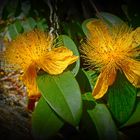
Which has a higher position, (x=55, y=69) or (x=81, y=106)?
(x=55, y=69)

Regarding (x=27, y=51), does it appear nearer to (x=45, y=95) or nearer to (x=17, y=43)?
(x=17, y=43)

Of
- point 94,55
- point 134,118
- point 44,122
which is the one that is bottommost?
point 134,118

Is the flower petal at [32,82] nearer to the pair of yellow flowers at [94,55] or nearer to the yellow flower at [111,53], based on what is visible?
the pair of yellow flowers at [94,55]

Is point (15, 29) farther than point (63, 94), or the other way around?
point (15, 29)

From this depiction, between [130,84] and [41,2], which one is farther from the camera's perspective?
[41,2]

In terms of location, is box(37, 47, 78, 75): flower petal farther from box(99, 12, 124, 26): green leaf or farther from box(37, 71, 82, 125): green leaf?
box(99, 12, 124, 26): green leaf

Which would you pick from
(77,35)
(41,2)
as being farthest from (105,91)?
(41,2)

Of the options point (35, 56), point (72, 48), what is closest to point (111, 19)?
point (72, 48)

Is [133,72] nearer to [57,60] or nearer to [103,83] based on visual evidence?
[103,83]
